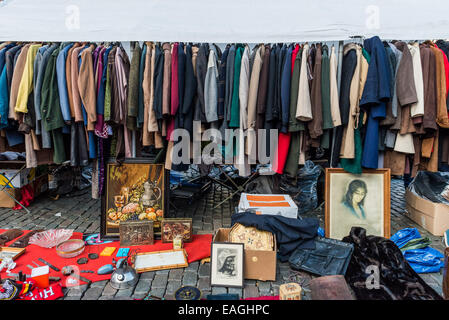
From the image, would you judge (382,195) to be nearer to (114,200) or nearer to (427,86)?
(427,86)

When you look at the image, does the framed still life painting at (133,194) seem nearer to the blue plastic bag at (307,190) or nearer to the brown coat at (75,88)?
the brown coat at (75,88)

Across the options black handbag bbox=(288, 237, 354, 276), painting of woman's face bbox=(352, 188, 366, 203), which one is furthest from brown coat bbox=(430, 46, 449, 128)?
black handbag bbox=(288, 237, 354, 276)

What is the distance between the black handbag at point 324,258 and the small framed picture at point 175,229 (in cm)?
114

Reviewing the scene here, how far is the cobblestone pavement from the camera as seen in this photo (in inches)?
95.8

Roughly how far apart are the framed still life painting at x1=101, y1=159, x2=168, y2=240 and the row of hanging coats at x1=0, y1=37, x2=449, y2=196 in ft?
1.17

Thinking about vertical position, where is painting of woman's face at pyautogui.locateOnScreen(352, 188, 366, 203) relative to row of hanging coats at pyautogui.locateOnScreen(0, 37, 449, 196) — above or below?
below

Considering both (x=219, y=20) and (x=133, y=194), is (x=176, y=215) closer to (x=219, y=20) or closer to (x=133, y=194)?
(x=133, y=194)

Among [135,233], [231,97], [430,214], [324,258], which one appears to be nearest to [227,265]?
[324,258]

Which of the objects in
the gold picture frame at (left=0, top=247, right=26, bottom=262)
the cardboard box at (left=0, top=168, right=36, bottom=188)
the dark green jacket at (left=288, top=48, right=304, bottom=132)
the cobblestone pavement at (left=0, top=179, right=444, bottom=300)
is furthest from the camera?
the cardboard box at (left=0, top=168, right=36, bottom=188)

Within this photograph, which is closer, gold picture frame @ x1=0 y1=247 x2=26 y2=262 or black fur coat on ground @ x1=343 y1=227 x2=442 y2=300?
black fur coat on ground @ x1=343 y1=227 x2=442 y2=300

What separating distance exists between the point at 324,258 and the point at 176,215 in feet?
7.43

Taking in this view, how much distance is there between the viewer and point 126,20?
3225mm

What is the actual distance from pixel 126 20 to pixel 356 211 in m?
3.35

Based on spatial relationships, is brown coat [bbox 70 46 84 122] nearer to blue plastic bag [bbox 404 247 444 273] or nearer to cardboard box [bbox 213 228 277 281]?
cardboard box [bbox 213 228 277 281]
